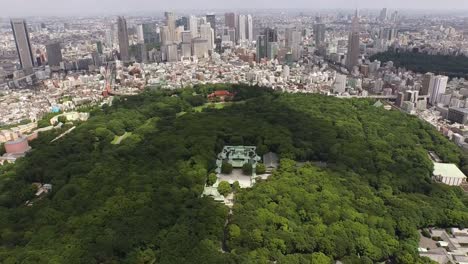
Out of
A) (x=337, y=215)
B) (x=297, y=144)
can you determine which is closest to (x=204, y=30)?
(x=297, y=144)

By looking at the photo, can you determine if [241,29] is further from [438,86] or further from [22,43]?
[438,86]

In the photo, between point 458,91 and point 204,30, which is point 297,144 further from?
point 204,30

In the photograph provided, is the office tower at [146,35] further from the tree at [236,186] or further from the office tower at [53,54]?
the tree at [236,186]

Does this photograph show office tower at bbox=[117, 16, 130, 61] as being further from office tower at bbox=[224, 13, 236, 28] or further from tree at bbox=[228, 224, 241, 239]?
tree at bbox=[228, 224, 241, 239]

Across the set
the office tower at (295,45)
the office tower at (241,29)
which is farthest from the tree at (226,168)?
the office tower at (241,29)

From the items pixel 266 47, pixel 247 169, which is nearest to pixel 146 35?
pixel 266 47
